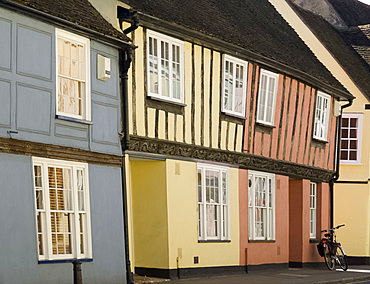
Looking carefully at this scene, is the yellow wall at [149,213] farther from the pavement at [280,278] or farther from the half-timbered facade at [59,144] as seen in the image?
the half-timbered facade at [59,144]

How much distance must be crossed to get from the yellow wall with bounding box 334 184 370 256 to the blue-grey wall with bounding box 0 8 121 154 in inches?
588

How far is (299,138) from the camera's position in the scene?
24719 mm

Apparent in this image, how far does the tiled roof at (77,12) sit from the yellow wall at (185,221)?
3699 millimetres

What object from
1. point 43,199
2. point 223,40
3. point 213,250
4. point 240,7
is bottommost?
point 213,250

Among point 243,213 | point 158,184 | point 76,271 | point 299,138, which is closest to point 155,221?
point 158,184

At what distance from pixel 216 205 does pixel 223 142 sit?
5.32 feet

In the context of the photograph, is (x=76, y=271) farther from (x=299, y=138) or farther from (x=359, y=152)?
(x=359, y=152)

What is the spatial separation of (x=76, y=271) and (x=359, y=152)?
745 inches

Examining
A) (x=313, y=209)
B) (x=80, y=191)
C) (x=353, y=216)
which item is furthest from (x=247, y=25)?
(x=80, y=191)

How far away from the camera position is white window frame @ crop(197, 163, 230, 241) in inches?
762

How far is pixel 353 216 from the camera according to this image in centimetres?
2855

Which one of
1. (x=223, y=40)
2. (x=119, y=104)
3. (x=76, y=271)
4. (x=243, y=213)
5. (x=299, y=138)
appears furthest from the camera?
(x=299, y=138)

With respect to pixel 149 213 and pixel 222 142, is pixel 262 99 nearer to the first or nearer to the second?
pixel 222 142

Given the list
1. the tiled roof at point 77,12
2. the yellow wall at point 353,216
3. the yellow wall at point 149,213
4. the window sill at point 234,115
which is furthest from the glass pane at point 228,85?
the yellow wall at point 353,216
